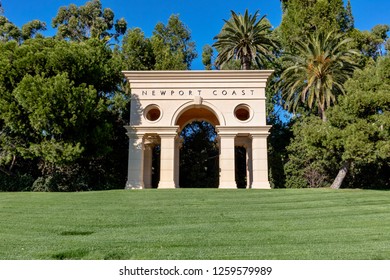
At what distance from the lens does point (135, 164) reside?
88.2ft

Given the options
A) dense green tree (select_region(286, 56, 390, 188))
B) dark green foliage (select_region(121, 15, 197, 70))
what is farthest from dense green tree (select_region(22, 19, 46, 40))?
dense green tree (select_region(286, 56, 390, 188))

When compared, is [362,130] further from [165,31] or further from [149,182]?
[165,31]

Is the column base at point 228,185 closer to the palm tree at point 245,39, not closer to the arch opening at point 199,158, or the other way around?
the arch opening at point 199,158

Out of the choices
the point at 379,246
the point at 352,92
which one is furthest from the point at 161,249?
the point at 352,92

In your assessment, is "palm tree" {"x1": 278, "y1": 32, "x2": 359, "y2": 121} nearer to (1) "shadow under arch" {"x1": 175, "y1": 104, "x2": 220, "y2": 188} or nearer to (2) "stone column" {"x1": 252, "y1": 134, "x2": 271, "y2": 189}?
(2) "stone column" {"x1": 252, "y1": 134, "x2": 271, "y2": 189}

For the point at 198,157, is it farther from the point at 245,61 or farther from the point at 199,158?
the point at 245,61

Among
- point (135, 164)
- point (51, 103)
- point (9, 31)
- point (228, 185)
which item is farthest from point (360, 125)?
point (9, 31)

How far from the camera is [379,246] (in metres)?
9.30

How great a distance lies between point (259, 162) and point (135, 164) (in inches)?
360

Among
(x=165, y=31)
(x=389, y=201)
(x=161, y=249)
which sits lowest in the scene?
(x=161, y=249)

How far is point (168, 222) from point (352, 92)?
1586 cm

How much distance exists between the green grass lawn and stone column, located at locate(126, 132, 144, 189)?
21.7ft

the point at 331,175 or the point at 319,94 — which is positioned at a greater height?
the point at 319,94

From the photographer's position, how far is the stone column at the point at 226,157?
2678cm
